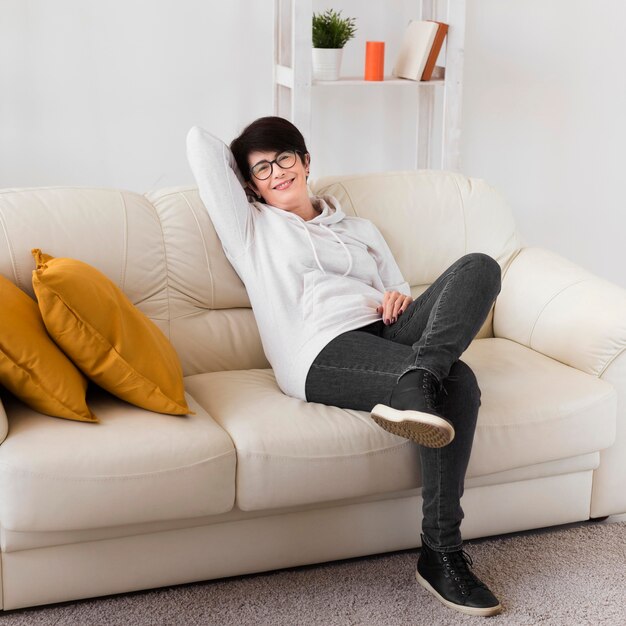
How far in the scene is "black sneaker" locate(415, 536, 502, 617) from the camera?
1.96 metres

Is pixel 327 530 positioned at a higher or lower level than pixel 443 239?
lower

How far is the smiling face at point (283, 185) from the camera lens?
2438mm

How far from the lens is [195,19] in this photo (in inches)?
128

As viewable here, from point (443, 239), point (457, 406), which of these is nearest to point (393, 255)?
point (443, 239)

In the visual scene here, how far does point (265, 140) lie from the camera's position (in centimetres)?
244

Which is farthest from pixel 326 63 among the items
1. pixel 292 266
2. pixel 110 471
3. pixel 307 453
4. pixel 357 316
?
pixel 110 471

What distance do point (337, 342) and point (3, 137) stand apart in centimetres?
160

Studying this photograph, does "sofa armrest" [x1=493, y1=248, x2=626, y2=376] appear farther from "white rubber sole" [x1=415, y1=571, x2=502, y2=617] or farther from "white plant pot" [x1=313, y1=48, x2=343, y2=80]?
"white plant pot" [x1=313, y1=48, x2=343, y2=80]

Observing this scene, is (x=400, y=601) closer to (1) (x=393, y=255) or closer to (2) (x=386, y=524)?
(2) (x=386, y=524)

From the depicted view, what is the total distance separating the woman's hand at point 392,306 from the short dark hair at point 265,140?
0.47 metres

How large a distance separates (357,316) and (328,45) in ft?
4.28

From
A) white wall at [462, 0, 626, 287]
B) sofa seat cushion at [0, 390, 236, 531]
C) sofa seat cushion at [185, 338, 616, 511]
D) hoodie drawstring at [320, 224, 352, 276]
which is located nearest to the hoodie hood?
hoodie drawstring at [320, 224, 352, 276]

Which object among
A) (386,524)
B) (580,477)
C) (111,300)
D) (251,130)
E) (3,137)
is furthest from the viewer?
(3,137)

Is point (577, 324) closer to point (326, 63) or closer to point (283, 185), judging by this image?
point (283, 185)
